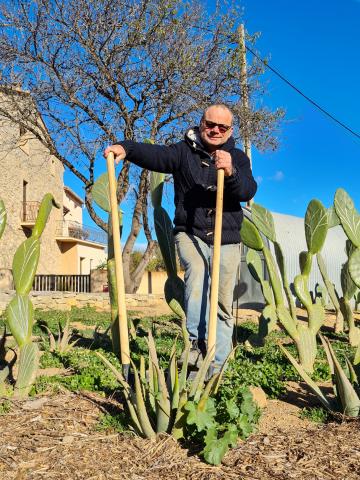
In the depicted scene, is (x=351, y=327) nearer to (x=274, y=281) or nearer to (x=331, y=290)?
(x=331, y=290)

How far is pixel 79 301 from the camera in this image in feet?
37.7

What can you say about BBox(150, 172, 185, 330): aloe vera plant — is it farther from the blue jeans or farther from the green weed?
the green weed

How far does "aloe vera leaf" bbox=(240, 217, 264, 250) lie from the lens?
12.0ft

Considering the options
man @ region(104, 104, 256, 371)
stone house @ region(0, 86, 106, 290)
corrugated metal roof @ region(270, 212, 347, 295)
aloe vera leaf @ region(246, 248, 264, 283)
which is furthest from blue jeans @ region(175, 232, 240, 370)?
stone house @ region(0, 86, 106, 290)

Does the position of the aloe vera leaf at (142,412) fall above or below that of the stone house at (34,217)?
below

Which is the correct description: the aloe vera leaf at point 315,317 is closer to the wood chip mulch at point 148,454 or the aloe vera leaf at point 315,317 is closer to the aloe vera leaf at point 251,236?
the aloe vera leaf at point 251,236

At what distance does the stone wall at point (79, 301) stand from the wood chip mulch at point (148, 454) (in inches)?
332

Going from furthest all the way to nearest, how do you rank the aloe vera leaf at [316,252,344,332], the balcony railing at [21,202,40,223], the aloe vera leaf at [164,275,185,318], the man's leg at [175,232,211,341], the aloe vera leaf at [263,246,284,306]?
the balcony railing at [21,202,40,223] < the aloe vera leaf at [316,252,344,332] < the aloe vera leaf at [263,246,284,306] < the aloe vera leaf at [164,275,185,318] < the man's leg at [175,232,211,341]

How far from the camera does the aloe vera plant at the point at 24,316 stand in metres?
2.69

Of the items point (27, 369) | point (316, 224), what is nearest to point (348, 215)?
point (316, 224)

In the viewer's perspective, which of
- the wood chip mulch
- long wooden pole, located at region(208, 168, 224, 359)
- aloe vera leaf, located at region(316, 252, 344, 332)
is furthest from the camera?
aloe vera leaf, located at region(316, 252, 344, 332)

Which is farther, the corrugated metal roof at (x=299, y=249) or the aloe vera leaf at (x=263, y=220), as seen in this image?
the corrugated metal roof at (x=299, y=249)

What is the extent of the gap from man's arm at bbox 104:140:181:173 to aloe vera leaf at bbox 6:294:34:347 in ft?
3.17

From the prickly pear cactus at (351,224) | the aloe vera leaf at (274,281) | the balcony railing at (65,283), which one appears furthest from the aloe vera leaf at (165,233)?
the balcony railing at (65,283)
